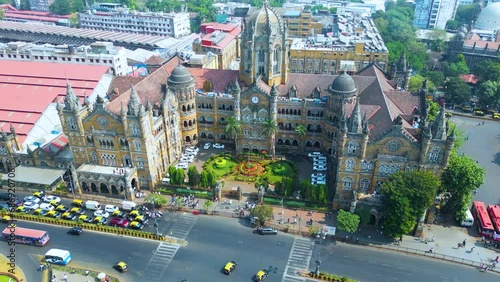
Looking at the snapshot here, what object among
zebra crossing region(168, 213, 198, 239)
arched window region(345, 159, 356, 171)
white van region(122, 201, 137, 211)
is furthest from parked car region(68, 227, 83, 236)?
arched window region(345, 159, 356, 171)

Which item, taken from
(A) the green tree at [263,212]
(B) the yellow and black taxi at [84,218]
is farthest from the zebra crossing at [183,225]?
(B) the yellow and black taxi at [84,218]

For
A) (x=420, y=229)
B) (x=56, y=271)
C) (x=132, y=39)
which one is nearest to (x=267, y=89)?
(x=420, y=229)

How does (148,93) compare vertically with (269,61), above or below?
below

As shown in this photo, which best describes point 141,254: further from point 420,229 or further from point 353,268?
point 420,229

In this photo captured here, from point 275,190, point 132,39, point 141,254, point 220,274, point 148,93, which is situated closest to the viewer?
point 220,274

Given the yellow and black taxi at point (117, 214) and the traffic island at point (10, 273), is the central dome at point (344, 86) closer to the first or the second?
the yellow and black taxi at point (117, 214)

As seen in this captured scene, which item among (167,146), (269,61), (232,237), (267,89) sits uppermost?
(269,61)

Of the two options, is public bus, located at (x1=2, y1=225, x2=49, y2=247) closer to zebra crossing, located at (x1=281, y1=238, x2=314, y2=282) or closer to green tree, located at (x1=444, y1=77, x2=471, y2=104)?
zebra crossing, located at (x1=281, y1=238, x2=314, y2=282)
